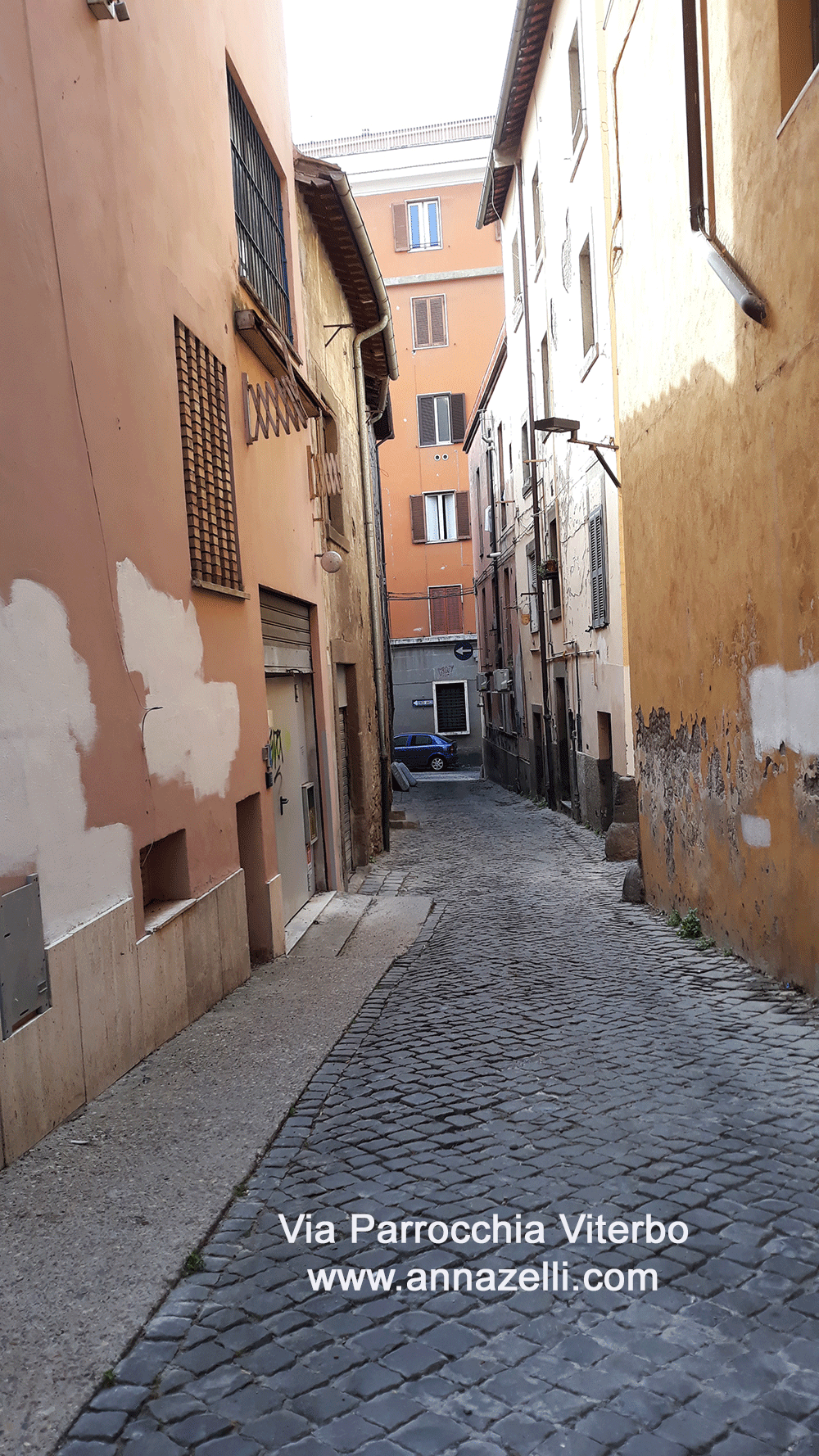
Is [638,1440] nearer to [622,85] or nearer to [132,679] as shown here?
[132,679]

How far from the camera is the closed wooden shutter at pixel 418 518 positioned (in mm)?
37312

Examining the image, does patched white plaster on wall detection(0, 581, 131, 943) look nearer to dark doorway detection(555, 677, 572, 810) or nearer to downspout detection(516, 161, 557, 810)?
dark doorway detection(555, 677, 572, 810)

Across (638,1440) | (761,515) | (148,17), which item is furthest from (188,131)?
(638,1440)

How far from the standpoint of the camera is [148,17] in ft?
21.6

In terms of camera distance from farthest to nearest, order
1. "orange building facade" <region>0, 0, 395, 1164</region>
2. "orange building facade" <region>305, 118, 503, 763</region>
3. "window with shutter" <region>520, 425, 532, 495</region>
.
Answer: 1. "orange building facade" <region>305, 118, 503, 763</region>
2. "window with shutter" <region>520, 425, 532, 495</region>
3. "orange building facade" <region>0, 0, 395, 1164</region>

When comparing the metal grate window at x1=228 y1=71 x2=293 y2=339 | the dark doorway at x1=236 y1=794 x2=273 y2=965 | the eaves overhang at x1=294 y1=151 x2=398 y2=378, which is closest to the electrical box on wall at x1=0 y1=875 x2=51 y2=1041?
the dark doorway at x1=236 y1=794 x2=273 y2=965

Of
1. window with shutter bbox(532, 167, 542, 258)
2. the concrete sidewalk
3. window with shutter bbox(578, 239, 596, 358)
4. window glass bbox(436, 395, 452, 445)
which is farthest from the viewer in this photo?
window glass bbox(436, 395, 452, 445)

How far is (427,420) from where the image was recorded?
37250 millimetres

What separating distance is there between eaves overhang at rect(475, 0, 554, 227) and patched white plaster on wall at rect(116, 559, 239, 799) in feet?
44.0

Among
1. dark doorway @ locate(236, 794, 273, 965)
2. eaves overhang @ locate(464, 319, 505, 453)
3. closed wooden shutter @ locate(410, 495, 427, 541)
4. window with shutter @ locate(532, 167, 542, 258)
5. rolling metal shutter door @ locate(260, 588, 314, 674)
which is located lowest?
dark doorway @ locate(236, 794, 273, 965)

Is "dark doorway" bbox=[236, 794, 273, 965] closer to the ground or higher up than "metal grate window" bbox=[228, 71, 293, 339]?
closer to the ground

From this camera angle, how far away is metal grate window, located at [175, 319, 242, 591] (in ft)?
23.1

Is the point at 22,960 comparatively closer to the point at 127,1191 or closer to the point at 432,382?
the point at 127,1191

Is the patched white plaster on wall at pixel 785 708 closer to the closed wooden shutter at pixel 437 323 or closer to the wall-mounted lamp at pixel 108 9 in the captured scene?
the wall-mounted lamp at pixel 108 9
